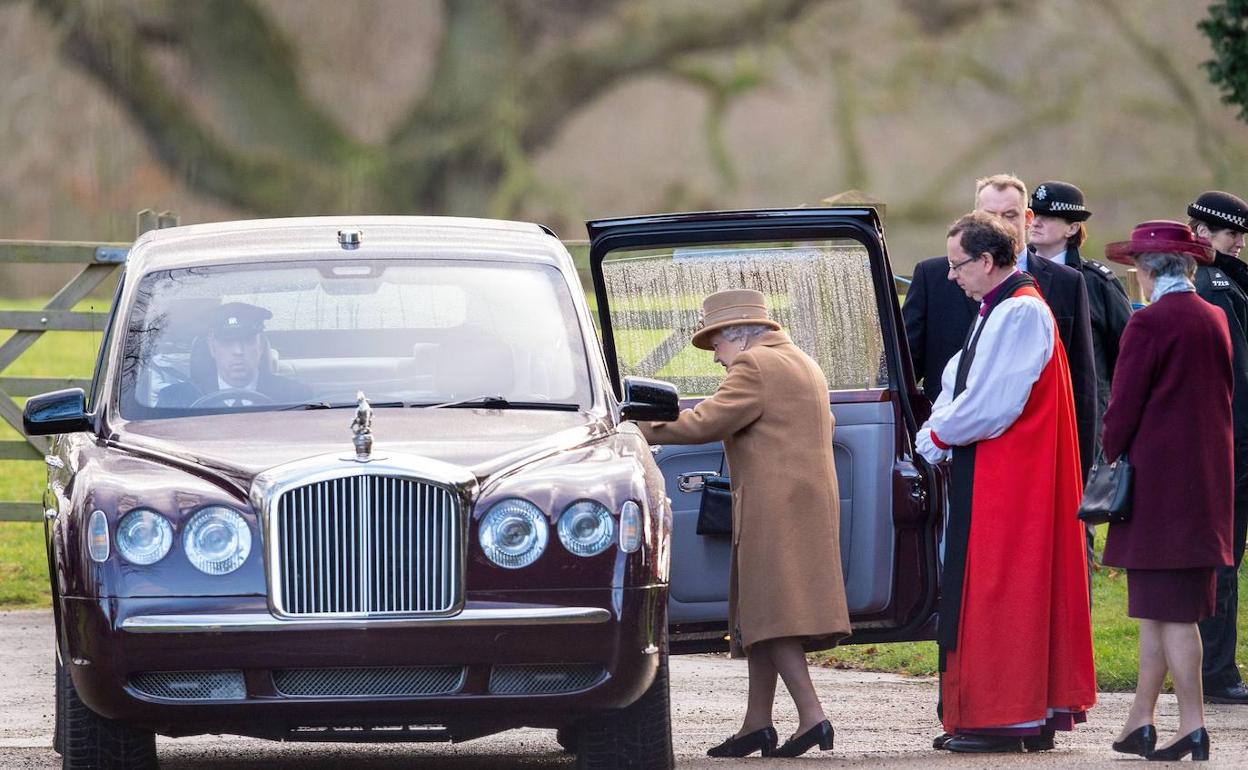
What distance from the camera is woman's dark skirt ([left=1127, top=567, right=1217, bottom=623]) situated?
656cm

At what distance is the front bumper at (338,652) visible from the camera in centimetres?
517

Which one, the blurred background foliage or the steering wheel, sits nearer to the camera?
the steering wheel

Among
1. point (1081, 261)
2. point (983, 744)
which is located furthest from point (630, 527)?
point (1081, 261)

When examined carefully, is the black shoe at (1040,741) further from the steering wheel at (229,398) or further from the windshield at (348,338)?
the steering wheel at (229,398)

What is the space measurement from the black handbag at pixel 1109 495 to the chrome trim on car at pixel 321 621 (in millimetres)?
2104

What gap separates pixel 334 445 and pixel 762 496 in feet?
5.68

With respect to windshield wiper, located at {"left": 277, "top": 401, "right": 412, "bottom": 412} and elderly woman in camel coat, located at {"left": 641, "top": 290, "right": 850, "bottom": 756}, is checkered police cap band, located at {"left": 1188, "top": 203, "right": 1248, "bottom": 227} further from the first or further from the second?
windshield wiper, located at {"left": 277, "top": 401, "right": 412, "bottom": 412}

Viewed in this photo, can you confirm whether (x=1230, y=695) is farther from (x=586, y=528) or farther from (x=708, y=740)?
(x=586, y=528)

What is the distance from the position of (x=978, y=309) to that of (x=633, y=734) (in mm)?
2683

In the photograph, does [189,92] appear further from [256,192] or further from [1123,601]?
[1123,601]

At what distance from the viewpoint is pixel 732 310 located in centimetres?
675

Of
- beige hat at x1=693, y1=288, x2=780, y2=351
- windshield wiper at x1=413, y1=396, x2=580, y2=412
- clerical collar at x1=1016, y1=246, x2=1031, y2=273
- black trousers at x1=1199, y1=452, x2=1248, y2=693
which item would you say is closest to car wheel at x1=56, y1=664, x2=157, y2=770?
windshield wiper at x1=413, y1=396, x2=580, y2=412

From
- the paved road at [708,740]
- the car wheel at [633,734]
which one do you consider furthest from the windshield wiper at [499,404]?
the paved road at [708,740]

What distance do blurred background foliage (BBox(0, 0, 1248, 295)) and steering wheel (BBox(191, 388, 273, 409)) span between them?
1326 cm
